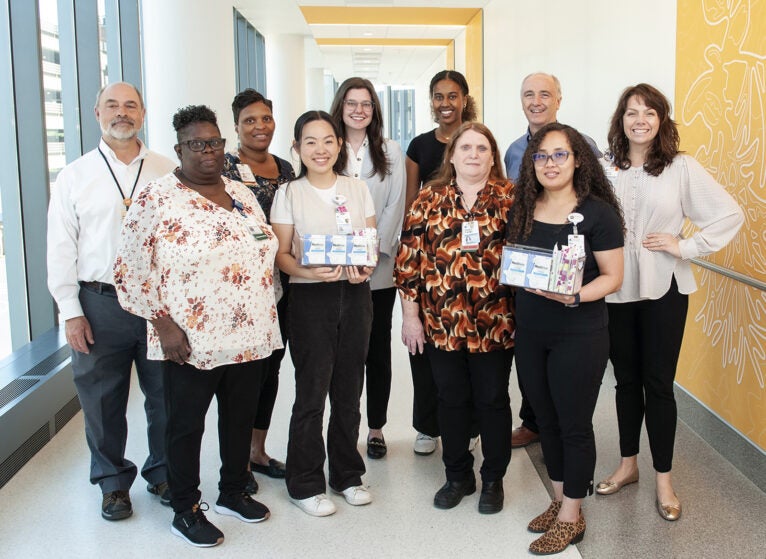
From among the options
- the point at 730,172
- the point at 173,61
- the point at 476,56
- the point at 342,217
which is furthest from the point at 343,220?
the point at 476,56

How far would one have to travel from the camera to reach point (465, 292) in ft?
9.16

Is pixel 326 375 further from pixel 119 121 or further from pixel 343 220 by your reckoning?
pixel 119 121

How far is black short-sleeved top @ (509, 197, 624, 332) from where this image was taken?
2.50 m

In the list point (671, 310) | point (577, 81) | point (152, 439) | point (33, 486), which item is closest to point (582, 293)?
point (671, 310)

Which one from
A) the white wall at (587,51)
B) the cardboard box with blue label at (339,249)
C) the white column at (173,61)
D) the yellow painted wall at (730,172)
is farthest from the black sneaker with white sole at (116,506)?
the white column at (173,61)

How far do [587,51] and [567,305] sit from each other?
4.01 metres

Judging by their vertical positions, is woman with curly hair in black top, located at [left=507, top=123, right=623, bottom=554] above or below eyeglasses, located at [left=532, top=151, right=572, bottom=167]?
below


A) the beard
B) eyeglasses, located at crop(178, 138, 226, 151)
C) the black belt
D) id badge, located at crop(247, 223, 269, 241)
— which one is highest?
the beard

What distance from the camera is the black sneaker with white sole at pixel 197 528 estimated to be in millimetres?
2740

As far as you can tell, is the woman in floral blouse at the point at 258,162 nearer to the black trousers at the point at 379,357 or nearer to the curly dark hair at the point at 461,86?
the black trousers at the point at 379,357

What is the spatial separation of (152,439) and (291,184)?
1257 mm

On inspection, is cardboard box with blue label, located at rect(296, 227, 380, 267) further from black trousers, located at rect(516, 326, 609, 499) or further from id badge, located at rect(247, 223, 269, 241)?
black trousers, located at rect(516, 326, 609, 499)

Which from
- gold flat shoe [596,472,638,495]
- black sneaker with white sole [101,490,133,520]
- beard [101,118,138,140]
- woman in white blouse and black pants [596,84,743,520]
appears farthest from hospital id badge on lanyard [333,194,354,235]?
gold flat shoe [596,472,638,495]

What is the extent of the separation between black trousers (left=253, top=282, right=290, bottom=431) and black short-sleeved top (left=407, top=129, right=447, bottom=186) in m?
0.98
